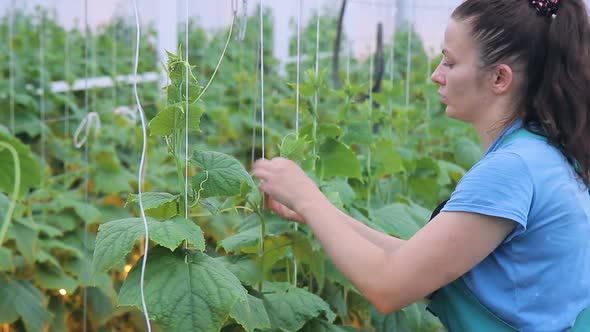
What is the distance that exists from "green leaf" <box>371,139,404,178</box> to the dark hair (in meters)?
1.26

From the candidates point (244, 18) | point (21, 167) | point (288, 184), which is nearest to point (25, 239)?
point (21, 167)

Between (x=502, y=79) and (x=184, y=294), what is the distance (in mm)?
685

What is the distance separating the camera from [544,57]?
1.90 metres

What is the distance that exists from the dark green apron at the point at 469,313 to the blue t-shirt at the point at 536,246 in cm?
1

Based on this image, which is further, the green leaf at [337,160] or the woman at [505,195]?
the green leaf at [337,160]

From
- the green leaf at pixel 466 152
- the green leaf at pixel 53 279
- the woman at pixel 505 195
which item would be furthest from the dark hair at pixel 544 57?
the green leaf at pixel 466 152

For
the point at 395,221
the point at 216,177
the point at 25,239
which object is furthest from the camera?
the point at 25,239

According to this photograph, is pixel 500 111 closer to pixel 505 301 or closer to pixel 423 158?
pixel 505 301

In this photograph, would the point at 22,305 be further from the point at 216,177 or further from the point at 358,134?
the point at 216,177

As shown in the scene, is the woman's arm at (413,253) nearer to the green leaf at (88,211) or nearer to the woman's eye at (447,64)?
the woman's eye at (447,64)

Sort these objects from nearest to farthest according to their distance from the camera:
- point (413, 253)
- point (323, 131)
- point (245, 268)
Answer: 1. point (413, 253)
2. point (245, 268)
3. point (323, 131)

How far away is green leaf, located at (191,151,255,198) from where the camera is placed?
2.02 m

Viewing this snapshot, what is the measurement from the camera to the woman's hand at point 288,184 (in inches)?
73.3

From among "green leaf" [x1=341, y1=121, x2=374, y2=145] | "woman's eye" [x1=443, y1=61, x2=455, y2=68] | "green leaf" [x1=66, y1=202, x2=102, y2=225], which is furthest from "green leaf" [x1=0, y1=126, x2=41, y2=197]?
"green leaf" [x1=66, y1=202, x2=102, y2=225]
